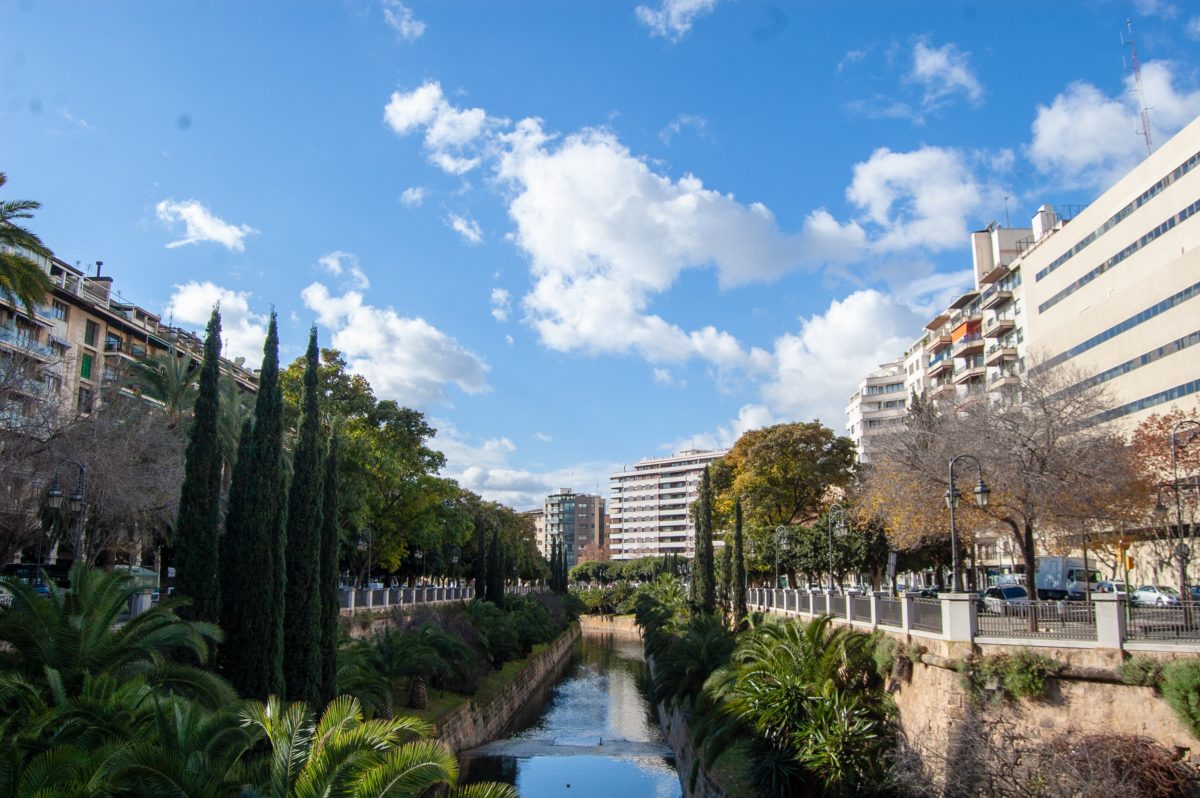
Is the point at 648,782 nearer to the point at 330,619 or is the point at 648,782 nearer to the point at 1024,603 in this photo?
the point at 330,619

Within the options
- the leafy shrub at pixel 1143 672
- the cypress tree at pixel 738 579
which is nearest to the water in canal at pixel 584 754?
the cypress tree at pixel 738 579

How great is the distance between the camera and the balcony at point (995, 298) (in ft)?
195

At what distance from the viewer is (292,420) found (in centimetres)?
3844

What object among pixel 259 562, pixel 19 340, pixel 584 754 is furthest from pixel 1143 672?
pixel 19 340

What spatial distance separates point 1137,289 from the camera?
41.4m

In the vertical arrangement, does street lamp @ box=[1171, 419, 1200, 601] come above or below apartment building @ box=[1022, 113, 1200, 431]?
below

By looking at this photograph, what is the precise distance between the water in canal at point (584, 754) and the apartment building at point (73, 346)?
1601 cm

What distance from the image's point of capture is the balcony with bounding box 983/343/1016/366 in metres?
58.5

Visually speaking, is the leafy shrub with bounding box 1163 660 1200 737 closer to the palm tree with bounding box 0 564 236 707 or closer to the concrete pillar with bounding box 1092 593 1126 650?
the concrete pillar with bounding box 1092 593 1126 650

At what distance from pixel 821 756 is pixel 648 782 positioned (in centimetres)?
1061

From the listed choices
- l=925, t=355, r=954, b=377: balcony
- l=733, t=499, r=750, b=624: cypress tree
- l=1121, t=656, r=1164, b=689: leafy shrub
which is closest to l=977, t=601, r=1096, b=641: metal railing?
l=1121, t=656, r=1164, b=689: leafy shrub

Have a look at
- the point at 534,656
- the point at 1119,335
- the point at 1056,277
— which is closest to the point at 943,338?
the point at 1056,277

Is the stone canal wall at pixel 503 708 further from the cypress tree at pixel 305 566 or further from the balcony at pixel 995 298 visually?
the balcony at pixel 995 298

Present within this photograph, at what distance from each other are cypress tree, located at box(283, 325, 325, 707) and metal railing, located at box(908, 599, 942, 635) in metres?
13.3
